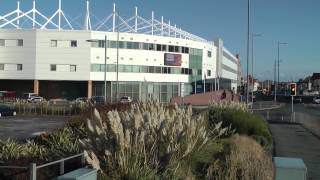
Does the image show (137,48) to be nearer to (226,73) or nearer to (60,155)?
(226,73)

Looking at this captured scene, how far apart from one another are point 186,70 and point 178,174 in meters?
99.5

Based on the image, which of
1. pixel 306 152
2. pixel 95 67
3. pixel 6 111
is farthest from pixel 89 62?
pixel 306 152

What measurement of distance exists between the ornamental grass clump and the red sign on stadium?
9258cm

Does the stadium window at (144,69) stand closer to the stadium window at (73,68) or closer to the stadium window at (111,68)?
the stadium window at (111,68)

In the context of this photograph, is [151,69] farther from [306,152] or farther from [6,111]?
[306,152]

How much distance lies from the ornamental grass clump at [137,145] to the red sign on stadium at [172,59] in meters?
92.6

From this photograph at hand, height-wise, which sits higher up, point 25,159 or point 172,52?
point 172,52

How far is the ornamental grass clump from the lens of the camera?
9.92m

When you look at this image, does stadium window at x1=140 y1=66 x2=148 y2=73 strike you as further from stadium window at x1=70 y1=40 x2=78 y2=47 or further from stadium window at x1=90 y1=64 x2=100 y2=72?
stadium window at x1=70 y1=40 x2=78 y2=47

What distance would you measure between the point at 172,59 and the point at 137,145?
9521cm

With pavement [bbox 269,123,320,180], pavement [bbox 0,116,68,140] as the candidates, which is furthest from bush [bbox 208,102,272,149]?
pavement [bbox 0,116,68,140]

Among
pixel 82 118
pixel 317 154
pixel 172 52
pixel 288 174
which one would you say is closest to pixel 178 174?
pixel 288 174

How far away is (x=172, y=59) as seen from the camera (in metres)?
105

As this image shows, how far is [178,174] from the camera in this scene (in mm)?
10398
